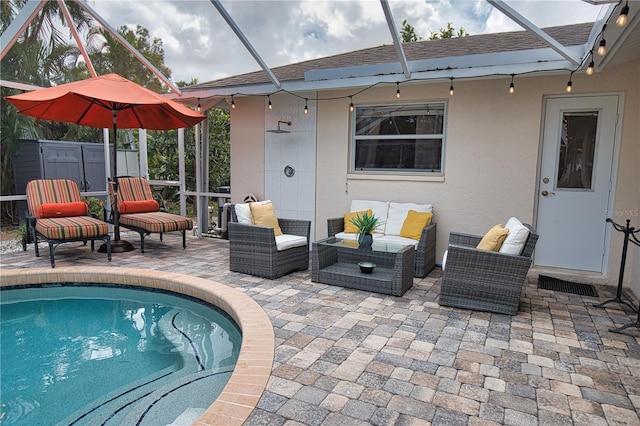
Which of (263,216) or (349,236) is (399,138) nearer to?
(349,236)

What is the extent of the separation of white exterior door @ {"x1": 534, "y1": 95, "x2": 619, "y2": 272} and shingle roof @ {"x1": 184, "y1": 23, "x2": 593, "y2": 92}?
0.88m

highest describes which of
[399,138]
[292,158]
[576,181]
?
[399,138]

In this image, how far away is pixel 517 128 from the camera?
16.5 feet

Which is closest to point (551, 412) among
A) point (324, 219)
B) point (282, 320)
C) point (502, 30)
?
point (282, 320)

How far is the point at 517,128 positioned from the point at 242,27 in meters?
3.73

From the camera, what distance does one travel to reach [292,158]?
6465mm

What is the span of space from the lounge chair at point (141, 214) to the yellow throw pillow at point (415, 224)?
11.1ft

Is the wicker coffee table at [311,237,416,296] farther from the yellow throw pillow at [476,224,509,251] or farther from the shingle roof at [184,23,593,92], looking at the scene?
the shingle roof at [184,23,593,92]

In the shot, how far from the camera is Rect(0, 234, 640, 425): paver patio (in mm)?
2121

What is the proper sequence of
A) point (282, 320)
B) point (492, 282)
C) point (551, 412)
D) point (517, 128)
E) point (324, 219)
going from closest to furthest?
point (551, 412) < point (282, 320) < point (492, 282) < point (517, 128) < point (324, 219)

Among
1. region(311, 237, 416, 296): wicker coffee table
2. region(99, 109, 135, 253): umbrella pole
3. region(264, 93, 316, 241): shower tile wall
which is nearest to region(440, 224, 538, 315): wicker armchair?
region(311, 237, 416, 296): wicker coffee table

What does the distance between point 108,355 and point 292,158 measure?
4.10 meters

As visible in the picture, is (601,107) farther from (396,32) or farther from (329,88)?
(329,88)

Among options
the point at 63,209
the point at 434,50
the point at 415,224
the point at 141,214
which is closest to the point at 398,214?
the point at 415,224
